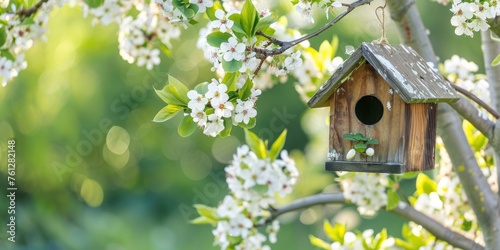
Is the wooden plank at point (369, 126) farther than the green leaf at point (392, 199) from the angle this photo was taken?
No

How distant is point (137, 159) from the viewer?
400 inches

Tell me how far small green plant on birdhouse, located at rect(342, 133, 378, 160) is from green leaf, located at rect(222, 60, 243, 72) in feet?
1.19

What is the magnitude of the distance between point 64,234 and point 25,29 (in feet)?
21.4

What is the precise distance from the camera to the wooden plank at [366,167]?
75.0 inches

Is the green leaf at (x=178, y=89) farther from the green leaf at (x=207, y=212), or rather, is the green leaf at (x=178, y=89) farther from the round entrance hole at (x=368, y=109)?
the green leaf at (x=207, y=212)

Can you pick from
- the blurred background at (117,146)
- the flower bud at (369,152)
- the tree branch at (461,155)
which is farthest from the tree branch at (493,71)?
the blurred background at (117,146)

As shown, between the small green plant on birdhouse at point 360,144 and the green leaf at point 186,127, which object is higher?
the green leaf at point 186,127

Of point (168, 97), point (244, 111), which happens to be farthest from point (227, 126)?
point (168, 97)

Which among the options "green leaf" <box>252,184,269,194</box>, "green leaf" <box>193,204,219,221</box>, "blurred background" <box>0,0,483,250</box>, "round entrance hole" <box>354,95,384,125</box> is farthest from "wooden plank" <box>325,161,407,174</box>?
"blurred background" <box>0,0,483,250</box>

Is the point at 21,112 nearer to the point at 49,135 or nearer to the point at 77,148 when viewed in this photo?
the point at 49,135

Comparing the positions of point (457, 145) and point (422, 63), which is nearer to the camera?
point (422, 63)

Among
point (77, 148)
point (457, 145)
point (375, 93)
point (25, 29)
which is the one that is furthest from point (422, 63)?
point (77, 148)

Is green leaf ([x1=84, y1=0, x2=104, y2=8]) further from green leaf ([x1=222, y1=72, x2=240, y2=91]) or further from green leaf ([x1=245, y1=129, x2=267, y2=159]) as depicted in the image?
green leaf ([x1=222, y1=72, x2=240, y2=91])

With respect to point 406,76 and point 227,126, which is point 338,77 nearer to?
point 406,76
